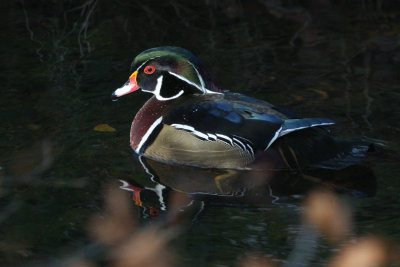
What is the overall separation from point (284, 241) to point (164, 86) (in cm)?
239

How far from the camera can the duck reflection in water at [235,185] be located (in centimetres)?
635

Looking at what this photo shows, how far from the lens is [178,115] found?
23.1 feet

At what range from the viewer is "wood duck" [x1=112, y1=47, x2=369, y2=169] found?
6785mm

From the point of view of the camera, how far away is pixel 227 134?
6.81m

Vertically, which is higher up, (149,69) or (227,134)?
(149,69)

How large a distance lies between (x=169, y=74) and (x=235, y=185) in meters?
1.33

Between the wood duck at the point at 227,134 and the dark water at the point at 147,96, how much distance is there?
206 millimetres

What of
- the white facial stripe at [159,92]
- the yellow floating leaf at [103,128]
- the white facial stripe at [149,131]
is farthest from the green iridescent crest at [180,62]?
the yellow floating leaf at [103,128]

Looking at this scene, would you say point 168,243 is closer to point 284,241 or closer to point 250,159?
point 284,241

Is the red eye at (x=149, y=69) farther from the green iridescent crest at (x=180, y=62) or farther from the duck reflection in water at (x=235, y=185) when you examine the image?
the duck reflection in water at (x=235, y=185)

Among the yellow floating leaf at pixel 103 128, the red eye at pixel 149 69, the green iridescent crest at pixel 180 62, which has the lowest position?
the yellow floating leaf at pixel 103 128

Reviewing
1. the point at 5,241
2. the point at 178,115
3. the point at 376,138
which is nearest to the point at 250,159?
the point at 178,115

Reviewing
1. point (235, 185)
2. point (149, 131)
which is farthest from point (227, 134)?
point (149, 131)

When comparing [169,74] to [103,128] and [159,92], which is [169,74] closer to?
[159,92]
